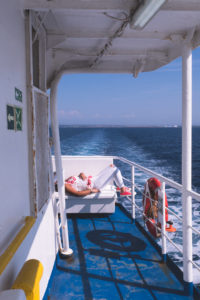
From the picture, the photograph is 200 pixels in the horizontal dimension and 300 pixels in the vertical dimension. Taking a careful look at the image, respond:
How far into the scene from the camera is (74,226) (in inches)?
132

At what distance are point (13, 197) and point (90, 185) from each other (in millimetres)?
2424

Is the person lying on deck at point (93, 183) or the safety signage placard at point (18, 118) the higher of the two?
the safety signage placard at point (18, 118)

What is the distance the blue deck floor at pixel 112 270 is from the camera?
201 cm

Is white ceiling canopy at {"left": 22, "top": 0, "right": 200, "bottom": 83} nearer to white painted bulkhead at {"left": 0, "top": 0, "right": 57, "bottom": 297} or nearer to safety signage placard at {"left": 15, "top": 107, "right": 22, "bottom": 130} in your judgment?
white painted bulkhead at {"left": 0, "top": 0, "right": 57, "bottom": 297}

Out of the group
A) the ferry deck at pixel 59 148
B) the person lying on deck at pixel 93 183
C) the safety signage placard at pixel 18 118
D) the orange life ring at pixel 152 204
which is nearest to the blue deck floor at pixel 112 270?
the ferry deck at pixel 59 148

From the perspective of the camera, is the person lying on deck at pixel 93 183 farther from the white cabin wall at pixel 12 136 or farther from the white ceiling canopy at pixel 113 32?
the white cabin wall at pixel 12 136

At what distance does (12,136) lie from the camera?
123 centimetres

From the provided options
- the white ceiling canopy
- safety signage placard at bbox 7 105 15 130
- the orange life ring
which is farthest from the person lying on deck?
safety signage placard at bbox 7 105 15 130

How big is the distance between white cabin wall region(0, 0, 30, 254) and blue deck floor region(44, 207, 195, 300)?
0.99 metres

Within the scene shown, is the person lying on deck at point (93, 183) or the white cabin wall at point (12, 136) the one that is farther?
the person lying on deck at point (93, 183)

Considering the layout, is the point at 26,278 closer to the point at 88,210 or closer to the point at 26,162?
the point at 26,162

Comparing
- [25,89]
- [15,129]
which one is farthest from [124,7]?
[15,129]

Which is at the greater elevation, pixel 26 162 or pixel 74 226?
pixel 26 162

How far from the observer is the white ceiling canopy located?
144cm
